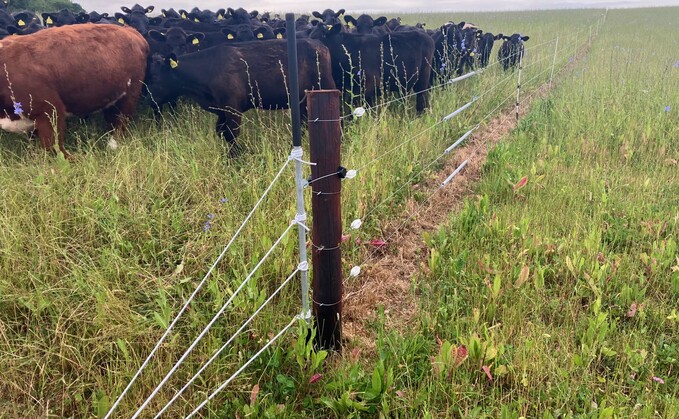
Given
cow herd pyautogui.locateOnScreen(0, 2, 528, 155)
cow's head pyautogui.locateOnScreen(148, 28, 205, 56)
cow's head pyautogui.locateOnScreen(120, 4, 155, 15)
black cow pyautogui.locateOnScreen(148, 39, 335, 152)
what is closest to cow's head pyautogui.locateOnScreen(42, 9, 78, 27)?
cow herd pyautogui.locateOnScreen(0, 2, 528, 155)

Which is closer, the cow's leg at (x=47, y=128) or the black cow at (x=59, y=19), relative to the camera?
the cow's leg at (x=47, y=128)

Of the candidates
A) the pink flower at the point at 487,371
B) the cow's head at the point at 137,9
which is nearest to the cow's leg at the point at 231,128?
the pink flower at the point at 487,371

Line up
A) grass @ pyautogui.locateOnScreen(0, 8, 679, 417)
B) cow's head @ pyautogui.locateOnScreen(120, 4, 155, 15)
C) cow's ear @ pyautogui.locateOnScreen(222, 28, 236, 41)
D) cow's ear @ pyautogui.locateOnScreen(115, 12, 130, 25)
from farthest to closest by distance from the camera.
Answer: cow's head @ pyautogui.locateOnScreen(120, 4, 155, 15) → cow's ear @ pyautogui.locateOnScreen(115, 12, 130, 25) → cow's ear @ pyautogui.locateOnScreen(222, 28, 236, 41) → grass @ pyautogui.locateOnScreen(0, 8, 679, 417)

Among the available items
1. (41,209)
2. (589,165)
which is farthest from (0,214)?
(589,165)

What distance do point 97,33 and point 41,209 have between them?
8.66 ft

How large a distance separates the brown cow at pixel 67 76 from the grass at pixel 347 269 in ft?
1.32

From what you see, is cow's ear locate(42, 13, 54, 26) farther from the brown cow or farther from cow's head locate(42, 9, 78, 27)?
the brown cow

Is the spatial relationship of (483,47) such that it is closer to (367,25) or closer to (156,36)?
(367,25)

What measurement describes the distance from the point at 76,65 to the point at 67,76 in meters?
0.16

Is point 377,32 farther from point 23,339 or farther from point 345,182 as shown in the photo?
point 23,339

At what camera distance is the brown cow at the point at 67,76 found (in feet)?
12.8

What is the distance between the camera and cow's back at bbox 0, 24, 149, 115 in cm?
394

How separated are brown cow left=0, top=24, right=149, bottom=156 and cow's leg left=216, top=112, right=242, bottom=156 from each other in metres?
1.17

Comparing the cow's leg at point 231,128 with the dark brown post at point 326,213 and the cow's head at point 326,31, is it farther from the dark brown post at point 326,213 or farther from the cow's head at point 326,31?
the dark brown post at point 326,213
